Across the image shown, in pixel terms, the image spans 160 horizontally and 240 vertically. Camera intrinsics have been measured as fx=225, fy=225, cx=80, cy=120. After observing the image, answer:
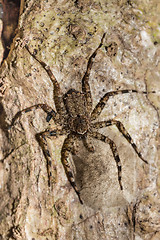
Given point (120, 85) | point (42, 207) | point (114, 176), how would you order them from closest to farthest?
1. point (42, 207)
2. point (114, 176)
3. point (120, 85)

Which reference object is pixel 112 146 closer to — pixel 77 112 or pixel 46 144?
pixel 77 112

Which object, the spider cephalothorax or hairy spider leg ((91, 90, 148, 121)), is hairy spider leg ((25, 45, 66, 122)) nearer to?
the spider cephalothorax

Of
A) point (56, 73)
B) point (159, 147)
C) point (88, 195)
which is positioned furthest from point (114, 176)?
point (56, 73)

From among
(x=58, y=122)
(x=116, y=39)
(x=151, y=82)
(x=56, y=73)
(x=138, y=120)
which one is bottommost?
(x=138, y=120)

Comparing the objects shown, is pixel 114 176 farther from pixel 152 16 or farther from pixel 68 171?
pixel 152 16

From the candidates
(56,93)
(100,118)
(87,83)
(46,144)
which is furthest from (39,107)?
(100,118)

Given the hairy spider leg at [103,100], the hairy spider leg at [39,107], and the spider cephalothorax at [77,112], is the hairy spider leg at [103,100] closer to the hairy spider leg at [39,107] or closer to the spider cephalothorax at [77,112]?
the spider cephalothorax at [77,112]
